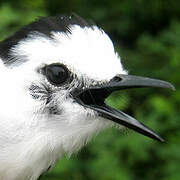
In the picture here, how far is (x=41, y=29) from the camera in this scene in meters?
2.32

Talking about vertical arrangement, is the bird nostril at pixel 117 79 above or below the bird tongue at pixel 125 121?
above

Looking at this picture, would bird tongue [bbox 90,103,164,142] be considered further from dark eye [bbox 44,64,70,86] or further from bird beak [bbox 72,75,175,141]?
dark eye [bbox 44,64,70,86]

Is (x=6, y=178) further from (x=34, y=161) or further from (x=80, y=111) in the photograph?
(x=80, y=111)

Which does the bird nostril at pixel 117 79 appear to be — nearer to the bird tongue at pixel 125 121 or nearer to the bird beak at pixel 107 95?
the bird beak at pixel 107 95

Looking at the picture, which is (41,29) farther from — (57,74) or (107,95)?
(107,95)

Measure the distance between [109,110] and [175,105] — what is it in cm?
215

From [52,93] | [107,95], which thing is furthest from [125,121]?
[52,93]

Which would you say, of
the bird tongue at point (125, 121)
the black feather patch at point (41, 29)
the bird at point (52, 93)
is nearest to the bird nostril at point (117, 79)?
the bird at point (52, 93)

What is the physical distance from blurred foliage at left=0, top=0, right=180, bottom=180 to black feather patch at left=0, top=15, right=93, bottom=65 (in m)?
0.57

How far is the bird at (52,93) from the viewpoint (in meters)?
2.18

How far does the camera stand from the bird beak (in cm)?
→ 225

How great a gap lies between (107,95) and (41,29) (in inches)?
19.7

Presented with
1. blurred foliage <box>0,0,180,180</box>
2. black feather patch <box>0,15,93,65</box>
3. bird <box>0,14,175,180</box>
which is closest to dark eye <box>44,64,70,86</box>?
bird <box>0,14,175,180</box>

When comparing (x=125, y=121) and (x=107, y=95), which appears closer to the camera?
(x=125, y=121)
